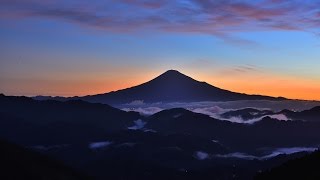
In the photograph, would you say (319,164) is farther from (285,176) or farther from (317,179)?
(317,179)

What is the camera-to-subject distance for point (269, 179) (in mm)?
139875

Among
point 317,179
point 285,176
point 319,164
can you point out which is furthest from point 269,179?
point 317,179

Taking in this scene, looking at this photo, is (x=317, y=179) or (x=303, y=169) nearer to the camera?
(x=317, y=179)

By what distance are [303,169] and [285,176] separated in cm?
544

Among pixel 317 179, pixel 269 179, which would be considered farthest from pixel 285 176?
pixel 317 179

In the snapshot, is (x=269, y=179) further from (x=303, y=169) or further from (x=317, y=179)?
(x=317, y=179)

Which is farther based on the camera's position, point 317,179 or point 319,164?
point 319,164

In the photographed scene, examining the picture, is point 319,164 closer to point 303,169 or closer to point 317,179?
point 303,169

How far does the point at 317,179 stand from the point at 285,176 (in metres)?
24.6

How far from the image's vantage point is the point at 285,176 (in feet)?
461

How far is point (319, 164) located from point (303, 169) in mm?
4858

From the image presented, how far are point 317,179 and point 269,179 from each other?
24.9m

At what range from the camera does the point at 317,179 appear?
4569 inches

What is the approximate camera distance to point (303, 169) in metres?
141
